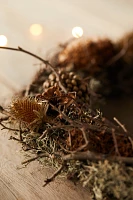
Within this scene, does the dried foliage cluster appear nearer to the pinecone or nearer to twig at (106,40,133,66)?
the pinecone

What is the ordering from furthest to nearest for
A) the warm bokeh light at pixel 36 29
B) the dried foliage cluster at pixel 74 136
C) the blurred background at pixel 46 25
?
the warm bokeh light at pixel 36 29
the blurred background at pixel 46 25
the dried foliage cluster at pixel 74 136

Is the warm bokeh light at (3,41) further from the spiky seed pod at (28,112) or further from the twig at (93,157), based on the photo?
the twig at (93,157)

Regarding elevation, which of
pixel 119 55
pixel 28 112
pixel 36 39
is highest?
pixel 36 39

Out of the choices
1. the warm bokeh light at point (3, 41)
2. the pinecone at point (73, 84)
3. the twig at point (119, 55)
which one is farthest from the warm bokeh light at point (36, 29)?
the pinecone at point (73, 84)

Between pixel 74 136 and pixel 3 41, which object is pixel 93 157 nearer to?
pixel 74 136

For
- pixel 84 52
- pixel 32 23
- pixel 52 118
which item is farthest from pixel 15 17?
pixel 52 118

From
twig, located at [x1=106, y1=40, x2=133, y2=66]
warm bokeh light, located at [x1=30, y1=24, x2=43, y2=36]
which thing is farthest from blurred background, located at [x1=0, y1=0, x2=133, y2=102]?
twig, located at [x1=106, y1=40, x2=133, y2=66]

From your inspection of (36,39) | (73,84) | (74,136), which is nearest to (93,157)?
(74,136)
